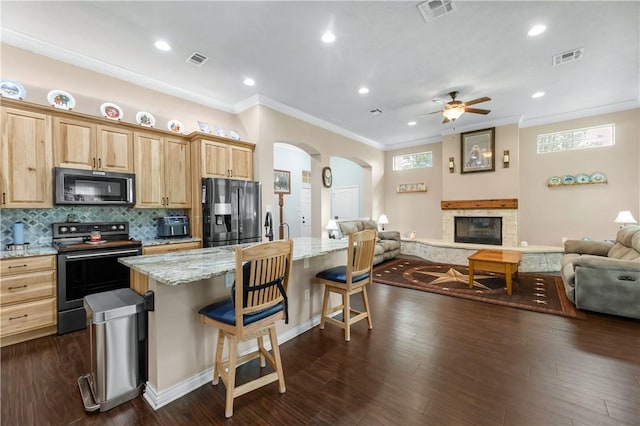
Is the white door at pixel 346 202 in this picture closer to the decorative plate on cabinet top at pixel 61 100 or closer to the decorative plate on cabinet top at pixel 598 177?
the decorative plate on cabinet top at pixel 598 177

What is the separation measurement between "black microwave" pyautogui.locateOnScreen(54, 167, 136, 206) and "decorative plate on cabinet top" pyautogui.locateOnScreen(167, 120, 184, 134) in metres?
1.05

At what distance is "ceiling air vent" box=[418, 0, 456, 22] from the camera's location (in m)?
2.55

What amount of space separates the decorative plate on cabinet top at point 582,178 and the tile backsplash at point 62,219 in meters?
8.02

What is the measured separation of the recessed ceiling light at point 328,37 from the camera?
298 cm

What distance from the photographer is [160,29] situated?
115 inches

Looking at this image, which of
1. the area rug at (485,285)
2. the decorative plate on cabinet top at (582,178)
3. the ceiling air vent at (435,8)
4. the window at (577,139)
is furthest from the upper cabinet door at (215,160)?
the decorative plate on cabinet top at (582,178)

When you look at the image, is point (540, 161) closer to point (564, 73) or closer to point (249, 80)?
point (564, 73)

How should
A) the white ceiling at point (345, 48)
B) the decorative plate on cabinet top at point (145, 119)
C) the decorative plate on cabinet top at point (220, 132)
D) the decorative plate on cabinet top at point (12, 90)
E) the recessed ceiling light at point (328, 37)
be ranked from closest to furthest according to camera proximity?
the white ceiling at point (345, 48)
the decorative plate on cabinet top at point (12, 90)
the recessed ceiling light at point (328, 37)
the decorative plate on cabinet top at point (145, 119)
the decorative plate on cabinet top at point (220, 132)

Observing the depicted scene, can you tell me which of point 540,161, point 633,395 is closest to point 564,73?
point 540,161

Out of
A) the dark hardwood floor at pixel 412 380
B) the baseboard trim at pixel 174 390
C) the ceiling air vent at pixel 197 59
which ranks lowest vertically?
the dark hardwood floor at pixel 412 380

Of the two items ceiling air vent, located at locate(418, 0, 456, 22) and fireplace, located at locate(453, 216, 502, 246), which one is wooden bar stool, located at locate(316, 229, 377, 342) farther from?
fireplace, located at locate(453, 216, 502, 246)

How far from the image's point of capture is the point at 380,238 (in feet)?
23.1

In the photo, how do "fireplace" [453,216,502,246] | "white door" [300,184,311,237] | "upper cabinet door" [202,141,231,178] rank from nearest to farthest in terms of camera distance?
"upper cabinet door" [202,141,231,178] → "fireplace" [453,216,502,246] → "white door" [300,184,311,237]

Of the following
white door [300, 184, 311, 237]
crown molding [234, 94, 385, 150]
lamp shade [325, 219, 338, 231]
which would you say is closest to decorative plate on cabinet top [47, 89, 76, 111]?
crown molding [234, 94, 385, 150]
